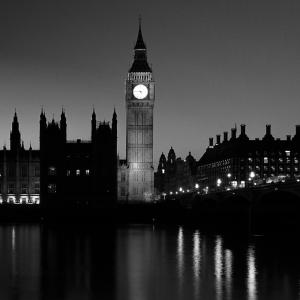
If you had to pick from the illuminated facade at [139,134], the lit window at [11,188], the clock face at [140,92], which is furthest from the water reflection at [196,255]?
the clock face at [140,92]

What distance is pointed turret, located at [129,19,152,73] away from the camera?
486ft

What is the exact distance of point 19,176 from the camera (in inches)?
5369

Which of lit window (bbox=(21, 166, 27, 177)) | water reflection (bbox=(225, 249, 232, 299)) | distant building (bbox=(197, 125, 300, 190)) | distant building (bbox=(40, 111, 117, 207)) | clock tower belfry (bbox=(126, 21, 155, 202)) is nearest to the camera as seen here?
water reflection (bbox=(225, 249, 232, 299))

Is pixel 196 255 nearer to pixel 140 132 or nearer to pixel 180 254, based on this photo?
pixel 180 254

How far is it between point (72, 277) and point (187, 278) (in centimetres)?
693

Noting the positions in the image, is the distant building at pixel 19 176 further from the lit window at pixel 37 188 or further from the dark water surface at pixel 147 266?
the dark water surface at pixel 147 266

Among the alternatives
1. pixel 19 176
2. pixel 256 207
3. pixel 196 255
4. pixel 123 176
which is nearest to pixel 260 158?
pixel 123 176

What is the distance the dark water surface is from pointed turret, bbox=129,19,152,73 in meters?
66.0

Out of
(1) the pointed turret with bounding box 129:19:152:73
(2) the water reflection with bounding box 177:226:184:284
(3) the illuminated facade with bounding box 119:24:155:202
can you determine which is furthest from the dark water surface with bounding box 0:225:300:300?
(1) the pointed turret with bounding box 129:19:152:73

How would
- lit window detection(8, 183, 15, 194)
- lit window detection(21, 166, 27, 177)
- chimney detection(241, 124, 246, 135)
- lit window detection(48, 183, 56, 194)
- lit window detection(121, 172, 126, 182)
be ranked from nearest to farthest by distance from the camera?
1. lit window detection(48, 183, 56, 194)
2. lit window detection(8, 183, 15, 194)
3. lit window detection(21, 166, 27, 177)
4. lit window detection(121, 172, 126, 182)
5. chimney detection(241, 124, 246, 135)

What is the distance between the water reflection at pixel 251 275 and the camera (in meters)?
44.8

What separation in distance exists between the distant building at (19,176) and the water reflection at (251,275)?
7348 cm

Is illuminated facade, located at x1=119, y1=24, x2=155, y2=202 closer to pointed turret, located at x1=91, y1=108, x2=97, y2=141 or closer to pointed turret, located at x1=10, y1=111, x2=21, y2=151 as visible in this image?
pointed turret, located at x1=91, y1=108, x2=97, y2=141

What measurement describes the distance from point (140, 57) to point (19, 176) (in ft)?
104
